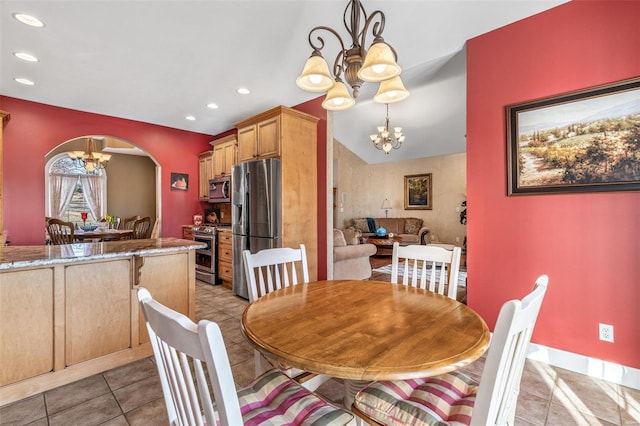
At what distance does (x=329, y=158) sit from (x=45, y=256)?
120 inches

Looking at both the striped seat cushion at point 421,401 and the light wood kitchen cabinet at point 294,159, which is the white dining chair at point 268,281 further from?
the light wood kitchen cabinet at point 294,159

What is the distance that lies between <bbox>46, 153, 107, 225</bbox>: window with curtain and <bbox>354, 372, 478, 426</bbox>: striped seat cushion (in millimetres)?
9264

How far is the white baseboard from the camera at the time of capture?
1991 millimetres

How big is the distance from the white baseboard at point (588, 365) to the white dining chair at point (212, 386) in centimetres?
216

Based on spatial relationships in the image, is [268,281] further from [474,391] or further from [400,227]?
[400,227]

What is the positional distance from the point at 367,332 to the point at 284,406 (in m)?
0.40

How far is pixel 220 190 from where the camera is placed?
5.07 m

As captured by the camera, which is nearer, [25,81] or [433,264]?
[433,264]

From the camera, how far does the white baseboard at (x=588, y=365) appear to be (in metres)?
1.99

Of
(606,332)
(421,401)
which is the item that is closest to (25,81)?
(421,401)

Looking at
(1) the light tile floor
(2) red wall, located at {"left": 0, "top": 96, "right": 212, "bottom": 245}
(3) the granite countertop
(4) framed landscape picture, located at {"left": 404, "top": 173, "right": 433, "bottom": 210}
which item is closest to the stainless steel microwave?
(2) red wall, located at {"left": 0, "top": 96, "right": 212, "bottom": 245}

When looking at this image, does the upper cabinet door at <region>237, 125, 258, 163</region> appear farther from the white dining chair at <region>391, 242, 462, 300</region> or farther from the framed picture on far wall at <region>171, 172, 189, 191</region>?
the white dining chair at <region>391, 242, 462, 300</region>

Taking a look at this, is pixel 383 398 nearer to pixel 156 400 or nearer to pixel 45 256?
pixel 156 400

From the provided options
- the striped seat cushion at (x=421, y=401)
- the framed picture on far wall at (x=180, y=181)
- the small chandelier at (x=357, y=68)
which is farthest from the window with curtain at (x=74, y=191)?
the striped seat cushion at (x=421, y=401)
